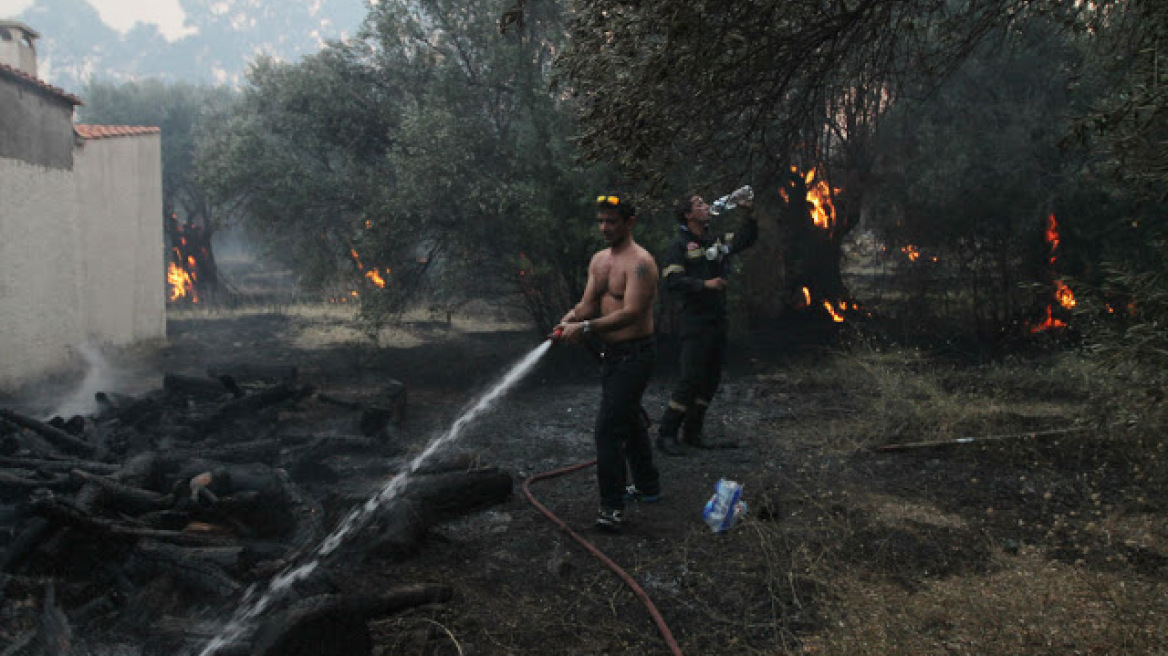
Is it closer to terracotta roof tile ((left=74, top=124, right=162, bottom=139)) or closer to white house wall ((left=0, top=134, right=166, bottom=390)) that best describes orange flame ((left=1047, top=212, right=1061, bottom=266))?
white house wall ((left=0, top=134, right=166, bottom=390))

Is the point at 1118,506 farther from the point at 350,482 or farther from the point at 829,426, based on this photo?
the point at 350,482

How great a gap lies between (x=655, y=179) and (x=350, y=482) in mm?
4034

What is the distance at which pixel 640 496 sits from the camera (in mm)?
5762

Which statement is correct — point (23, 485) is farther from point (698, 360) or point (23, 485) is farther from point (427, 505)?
point (698, 360)

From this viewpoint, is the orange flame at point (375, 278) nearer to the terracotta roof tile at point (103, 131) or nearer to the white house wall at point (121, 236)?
the white house wall at point (121, 236)

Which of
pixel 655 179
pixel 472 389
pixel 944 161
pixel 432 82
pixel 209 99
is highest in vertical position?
pixel 209 99

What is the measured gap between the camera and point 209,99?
2998 cm

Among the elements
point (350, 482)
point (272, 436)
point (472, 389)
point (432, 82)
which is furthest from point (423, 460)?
point (432, 82)

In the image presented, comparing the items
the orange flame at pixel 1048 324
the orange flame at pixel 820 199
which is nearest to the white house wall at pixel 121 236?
the orange flame at pixel 820 199

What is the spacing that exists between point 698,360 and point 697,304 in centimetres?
51

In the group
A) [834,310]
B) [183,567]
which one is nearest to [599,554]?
[183,567]

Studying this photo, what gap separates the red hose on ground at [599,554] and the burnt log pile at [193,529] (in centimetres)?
43

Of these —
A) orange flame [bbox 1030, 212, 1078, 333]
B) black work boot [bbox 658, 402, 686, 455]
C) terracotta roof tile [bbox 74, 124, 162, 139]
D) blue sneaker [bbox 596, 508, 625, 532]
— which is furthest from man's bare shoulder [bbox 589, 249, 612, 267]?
terracotta roof tile [bbox 74, 124, 162, 139]

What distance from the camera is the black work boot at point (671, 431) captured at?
7.09 m
